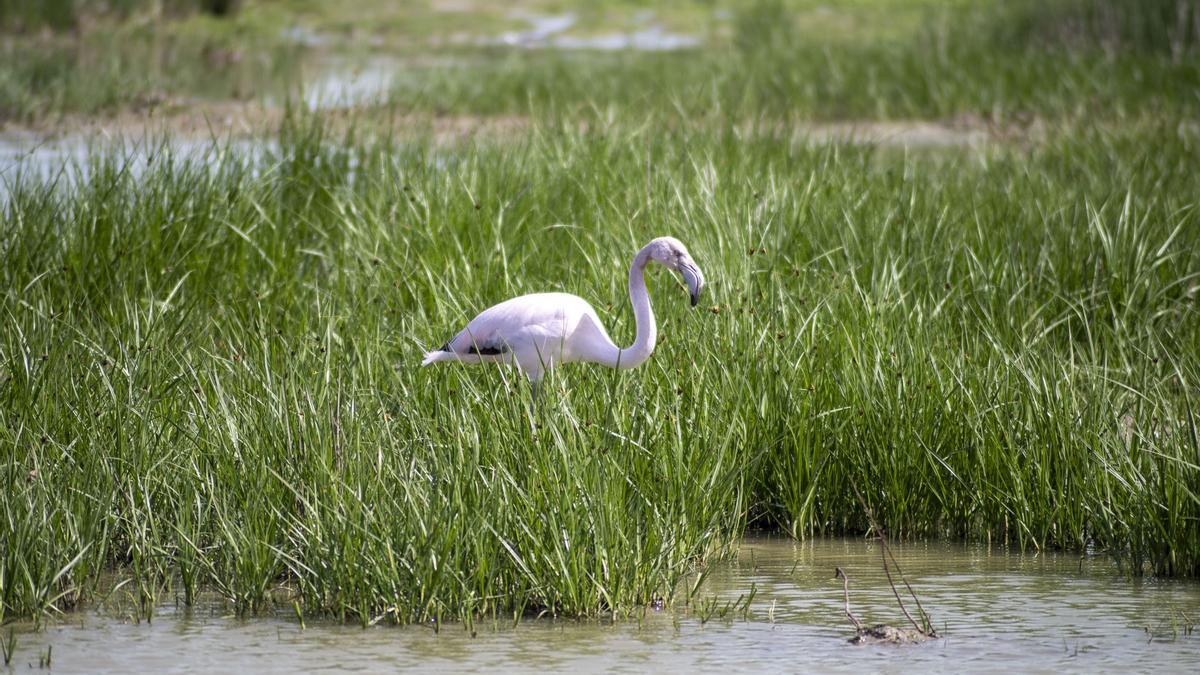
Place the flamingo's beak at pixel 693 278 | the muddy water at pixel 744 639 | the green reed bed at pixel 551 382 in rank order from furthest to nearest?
the flamingo's beak at pixel 693 278
the green reed bed at pixel 551 382
the muddy water at pixel 744 639

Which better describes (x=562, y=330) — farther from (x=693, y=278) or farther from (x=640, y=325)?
(x=693, y=278)

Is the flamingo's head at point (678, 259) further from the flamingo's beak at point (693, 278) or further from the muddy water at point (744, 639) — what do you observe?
the muddy water at point (744, 639)

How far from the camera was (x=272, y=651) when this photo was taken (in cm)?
444

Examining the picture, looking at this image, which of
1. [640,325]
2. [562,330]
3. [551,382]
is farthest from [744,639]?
[562,330]

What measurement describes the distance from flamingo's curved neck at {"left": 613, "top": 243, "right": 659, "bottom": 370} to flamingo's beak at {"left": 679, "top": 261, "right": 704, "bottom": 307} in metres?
0.15

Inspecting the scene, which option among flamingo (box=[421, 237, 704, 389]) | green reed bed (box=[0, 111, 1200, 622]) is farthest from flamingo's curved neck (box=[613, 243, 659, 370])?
green reed bed (box=[0, 111, 1200, 622])

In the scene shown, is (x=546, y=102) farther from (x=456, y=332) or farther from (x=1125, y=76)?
(x=456, y=332)

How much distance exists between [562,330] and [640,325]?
0.28 metres

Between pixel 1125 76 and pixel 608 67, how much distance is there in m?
5.90

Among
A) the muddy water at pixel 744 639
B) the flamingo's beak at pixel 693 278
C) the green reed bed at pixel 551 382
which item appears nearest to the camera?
the muddy water at pixel 744 639

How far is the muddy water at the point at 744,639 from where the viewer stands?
14.4 feet

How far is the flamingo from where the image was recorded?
563 cm

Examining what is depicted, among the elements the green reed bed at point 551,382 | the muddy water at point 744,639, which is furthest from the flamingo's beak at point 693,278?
the muddy water at point 744,639

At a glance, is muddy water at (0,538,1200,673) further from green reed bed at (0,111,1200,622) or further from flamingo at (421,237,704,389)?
flamingo at (421,237,704,389)
